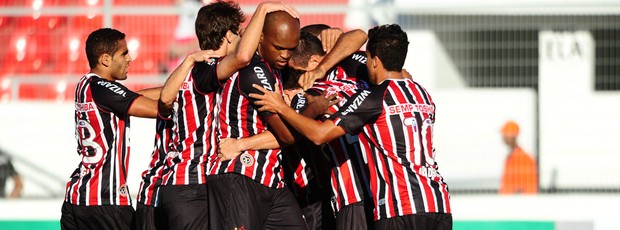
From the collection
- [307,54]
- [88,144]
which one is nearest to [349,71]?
[307,54]

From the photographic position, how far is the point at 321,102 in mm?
7043

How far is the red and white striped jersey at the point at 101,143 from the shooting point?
7570 millimetres

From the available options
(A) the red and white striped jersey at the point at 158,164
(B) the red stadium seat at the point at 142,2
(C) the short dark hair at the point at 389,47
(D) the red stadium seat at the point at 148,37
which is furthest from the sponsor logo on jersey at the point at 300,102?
(B) the red stadium seat at the point at 142,2

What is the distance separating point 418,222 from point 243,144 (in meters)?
1.07

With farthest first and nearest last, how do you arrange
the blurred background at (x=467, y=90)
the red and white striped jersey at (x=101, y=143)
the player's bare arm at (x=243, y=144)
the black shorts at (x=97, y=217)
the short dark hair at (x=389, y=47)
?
1. the blurred background at (x=467, y=90)
2. the black shorts at (x=97, y=217)
3. the red and white striped jersey at (x=101, y=143)
4. the short dark hair at (x=389, y=47)
5. the player's bare arm at (x=243, y=144)

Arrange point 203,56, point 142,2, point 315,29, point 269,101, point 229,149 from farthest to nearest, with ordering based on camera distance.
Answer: point 142,2 < point 315,29 < point 203,56 < point 229,149 < point 269,101

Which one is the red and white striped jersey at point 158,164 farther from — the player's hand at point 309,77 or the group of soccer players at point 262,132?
the player's hand at point 309,77

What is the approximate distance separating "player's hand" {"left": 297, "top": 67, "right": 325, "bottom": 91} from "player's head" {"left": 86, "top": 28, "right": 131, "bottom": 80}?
1.19 metres

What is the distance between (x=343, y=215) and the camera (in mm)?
7504

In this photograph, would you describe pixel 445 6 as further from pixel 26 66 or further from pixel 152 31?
pixel 26 66

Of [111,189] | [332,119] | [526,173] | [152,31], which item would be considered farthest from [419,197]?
[152,31]

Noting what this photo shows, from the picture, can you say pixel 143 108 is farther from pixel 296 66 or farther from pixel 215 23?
pixel 296 66

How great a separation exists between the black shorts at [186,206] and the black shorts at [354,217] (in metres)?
0.92

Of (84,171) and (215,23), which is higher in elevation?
(215,23)
